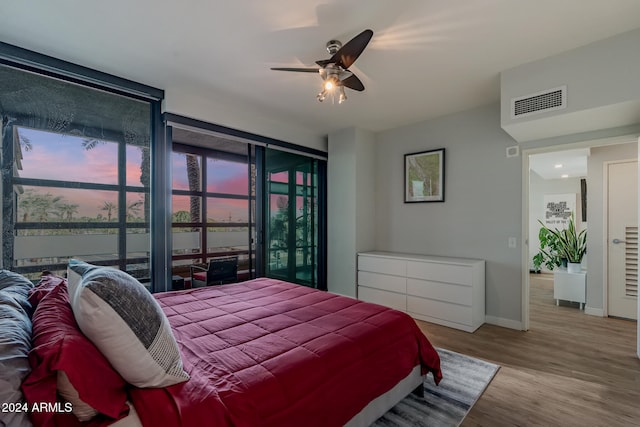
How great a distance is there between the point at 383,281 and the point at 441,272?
2.69 ft

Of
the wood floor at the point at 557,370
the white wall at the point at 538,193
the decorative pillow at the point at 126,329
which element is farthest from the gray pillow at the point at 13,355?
the white wall at the point at 538,193

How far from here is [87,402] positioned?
916 mm

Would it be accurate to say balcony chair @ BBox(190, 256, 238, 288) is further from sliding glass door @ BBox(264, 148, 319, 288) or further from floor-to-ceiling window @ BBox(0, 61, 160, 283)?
floor-to-ceiling window @ BBox(0, 61, 160, 283)

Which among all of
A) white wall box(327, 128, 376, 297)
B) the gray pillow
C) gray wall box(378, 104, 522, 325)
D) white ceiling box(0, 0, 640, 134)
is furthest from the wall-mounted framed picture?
the gray pillow

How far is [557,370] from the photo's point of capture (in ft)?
8.00

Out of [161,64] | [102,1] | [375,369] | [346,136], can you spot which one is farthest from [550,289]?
[102,1]

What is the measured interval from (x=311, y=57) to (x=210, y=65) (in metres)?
0.92

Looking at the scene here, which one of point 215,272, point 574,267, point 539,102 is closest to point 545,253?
point 574,267

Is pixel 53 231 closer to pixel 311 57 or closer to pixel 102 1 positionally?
pixel 102 1

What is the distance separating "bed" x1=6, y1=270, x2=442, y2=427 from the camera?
1.09 metres

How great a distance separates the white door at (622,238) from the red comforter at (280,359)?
3337 mm

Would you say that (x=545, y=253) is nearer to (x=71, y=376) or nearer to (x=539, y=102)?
(x=539, y=102)

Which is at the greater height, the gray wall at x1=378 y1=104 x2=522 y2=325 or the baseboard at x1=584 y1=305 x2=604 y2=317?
the gray wall at x1=378 y1=104 x2=522 y2=325

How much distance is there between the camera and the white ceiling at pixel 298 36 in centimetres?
196
